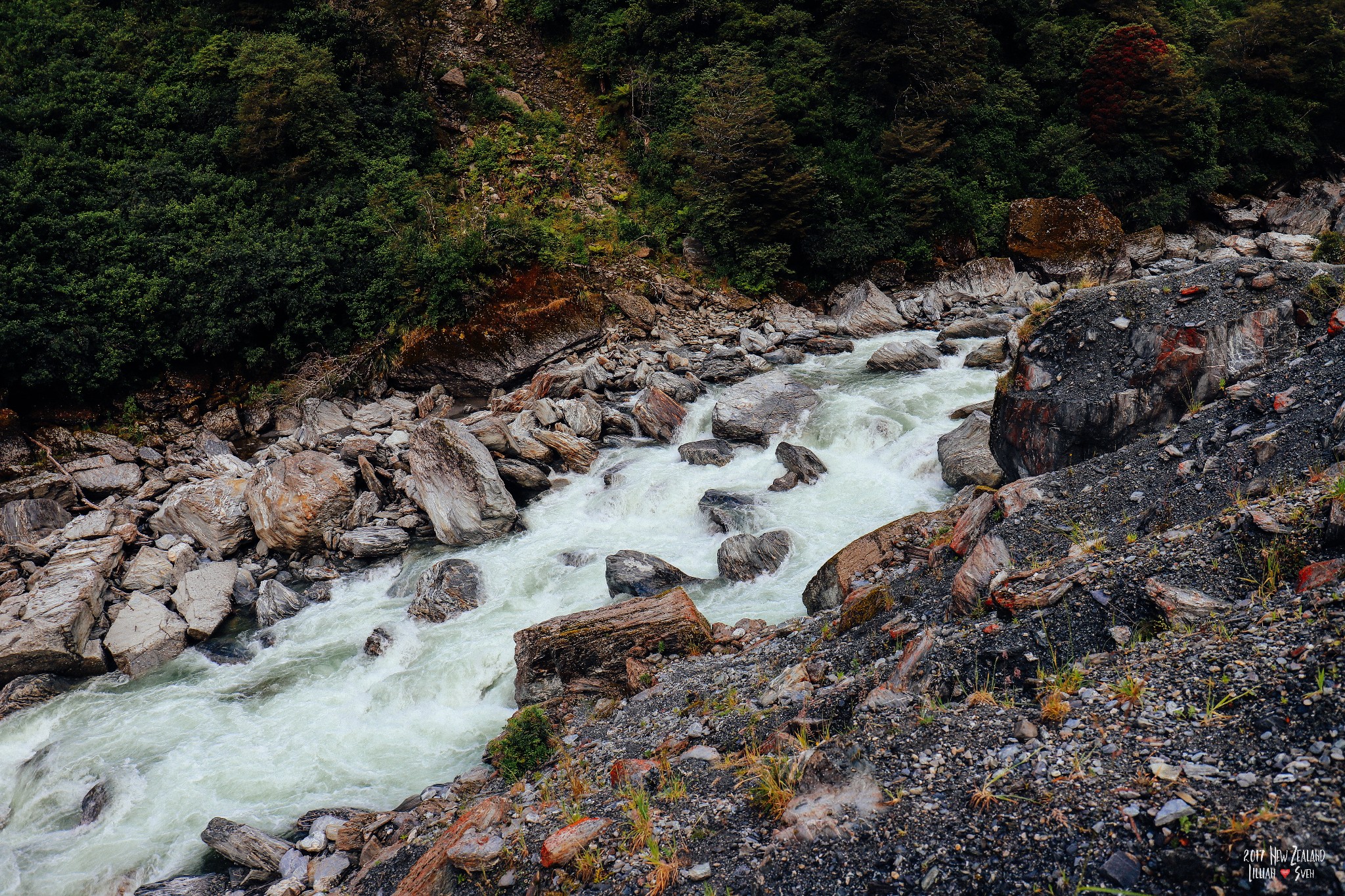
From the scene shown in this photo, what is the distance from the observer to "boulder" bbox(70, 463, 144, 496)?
1630cm

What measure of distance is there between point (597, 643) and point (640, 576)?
2.26 m

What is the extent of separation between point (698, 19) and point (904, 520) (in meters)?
26.6

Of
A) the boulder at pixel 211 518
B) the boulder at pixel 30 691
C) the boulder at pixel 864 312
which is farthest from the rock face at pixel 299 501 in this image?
the boulder at pixel 864 312

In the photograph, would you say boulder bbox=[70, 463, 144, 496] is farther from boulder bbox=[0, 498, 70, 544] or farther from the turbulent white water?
the turbulent white water

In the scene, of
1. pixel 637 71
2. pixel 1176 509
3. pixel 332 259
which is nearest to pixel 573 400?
pixel 332 259

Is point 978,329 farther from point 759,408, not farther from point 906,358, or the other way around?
point 759,408

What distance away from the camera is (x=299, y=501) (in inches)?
556

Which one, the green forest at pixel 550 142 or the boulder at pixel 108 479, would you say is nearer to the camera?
the boulder at pixel 108 479

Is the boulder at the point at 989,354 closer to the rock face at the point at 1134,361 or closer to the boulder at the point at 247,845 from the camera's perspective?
the rock face at the point at 1134,361

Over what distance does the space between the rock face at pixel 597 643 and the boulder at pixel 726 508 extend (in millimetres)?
3719

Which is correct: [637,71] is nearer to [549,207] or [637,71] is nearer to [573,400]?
[549,207]

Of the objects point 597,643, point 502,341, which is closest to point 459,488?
point 597,643

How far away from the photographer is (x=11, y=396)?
17.9m

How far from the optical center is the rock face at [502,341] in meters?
21.0
